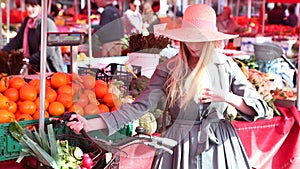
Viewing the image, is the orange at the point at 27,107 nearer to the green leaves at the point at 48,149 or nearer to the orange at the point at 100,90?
the green leaves at the point at 48,149

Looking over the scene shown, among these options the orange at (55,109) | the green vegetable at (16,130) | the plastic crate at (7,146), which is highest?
the orange at (55,109)

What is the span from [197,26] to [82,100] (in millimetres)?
611

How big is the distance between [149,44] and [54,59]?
3184 millimetres

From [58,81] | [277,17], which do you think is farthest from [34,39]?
[277,17]

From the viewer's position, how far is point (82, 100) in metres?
2.45

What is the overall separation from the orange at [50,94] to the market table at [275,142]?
1461 mm

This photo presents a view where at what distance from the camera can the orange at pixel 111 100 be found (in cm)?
244

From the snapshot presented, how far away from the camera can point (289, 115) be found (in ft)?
13.3

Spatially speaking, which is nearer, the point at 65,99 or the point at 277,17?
the point at 65,99

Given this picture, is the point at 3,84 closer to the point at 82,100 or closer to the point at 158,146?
the point at 82,100

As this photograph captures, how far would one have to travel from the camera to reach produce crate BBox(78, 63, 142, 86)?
246 centimetres

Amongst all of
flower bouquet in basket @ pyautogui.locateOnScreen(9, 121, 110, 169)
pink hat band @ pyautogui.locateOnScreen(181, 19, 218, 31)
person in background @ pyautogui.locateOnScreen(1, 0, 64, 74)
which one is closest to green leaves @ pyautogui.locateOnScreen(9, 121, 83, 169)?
flower bouquet in basket @ pyautogui.locateOnScreen(9, 121, 110, 169)

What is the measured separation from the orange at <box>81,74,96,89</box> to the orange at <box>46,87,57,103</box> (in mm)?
586

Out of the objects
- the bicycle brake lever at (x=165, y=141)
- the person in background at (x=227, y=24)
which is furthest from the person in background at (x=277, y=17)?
the bicycle brake lever at (x=165, y=141)
